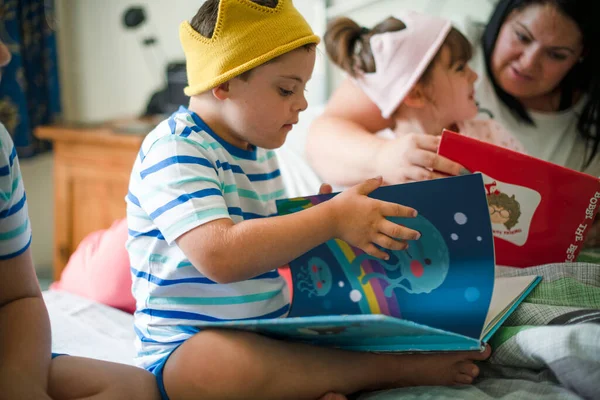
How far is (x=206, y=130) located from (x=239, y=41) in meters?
0.14

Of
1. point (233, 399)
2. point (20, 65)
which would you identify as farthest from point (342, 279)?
point (20, 65)

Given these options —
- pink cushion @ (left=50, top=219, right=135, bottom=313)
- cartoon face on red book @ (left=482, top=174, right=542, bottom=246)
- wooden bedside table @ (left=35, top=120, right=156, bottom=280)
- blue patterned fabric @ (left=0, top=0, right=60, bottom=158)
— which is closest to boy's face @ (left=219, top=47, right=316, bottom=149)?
cartoon face on red book @ (left=482, top=174, right=542, bottom=246)

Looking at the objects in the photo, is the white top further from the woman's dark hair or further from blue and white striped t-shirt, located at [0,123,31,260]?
blue and white striped t-shirt, located at [0,123,31,260]

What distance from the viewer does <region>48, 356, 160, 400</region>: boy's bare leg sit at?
2.36 feet

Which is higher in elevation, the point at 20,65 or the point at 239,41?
the point at 239,41

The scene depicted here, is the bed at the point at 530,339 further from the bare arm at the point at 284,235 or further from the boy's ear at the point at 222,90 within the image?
the boy's ear at the point at 222,90

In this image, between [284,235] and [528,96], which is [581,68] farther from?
[284,235]

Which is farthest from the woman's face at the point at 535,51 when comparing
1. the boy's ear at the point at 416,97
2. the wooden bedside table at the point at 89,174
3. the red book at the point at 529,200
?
the wooden bedside table at the point at 89,174

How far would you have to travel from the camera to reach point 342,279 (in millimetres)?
884

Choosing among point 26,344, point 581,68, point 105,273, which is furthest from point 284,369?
point 581,68

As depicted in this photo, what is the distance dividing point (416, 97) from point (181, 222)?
0.68 m

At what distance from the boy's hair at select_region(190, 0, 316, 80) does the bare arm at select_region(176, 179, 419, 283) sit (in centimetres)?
24

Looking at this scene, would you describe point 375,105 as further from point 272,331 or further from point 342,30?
point 272,331

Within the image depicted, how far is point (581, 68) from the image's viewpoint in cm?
131
